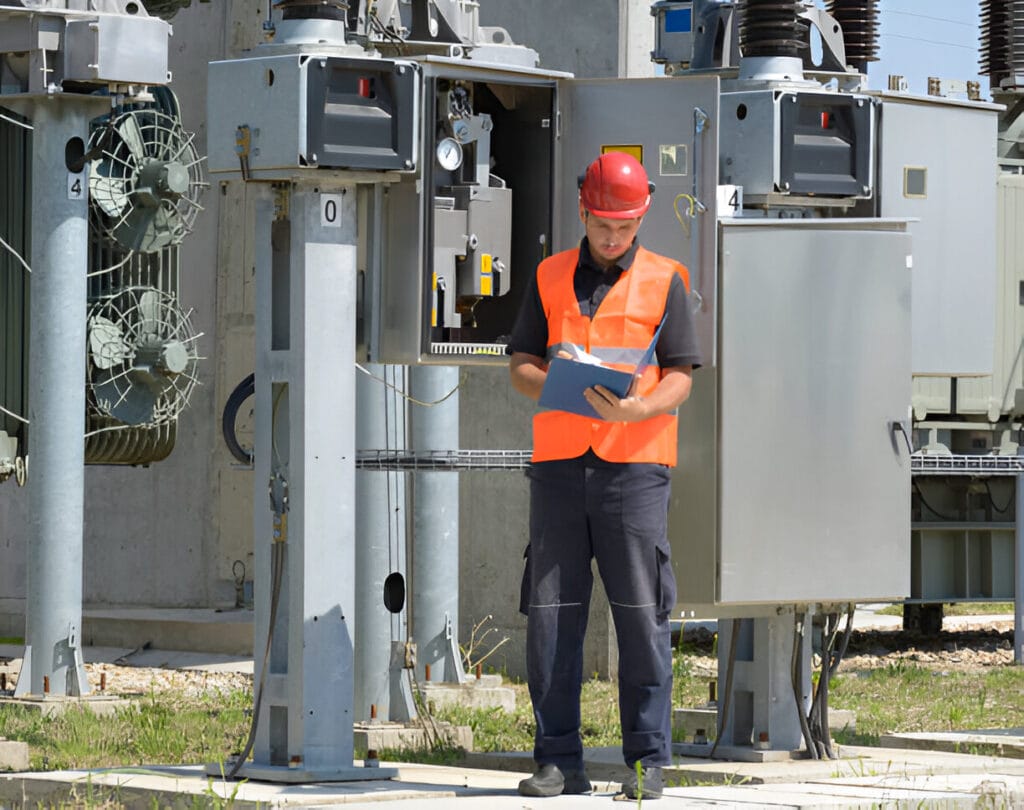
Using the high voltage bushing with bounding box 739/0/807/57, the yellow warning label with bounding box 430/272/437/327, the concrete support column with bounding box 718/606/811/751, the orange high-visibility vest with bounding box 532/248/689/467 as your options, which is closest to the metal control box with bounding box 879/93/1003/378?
the high voltage bushing with bounding box 739/0/807/57

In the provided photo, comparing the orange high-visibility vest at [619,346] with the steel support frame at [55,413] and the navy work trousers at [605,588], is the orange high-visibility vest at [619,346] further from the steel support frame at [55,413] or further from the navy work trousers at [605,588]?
the steel support frame at [55,413]

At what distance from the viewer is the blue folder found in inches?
297

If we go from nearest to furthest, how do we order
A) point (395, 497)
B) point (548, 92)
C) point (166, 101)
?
point (548, 92)
point (395, 497)
point (166, 101)

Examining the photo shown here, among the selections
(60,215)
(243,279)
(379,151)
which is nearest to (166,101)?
(243,279)

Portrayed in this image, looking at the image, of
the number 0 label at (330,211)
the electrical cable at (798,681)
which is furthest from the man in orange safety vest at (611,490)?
the electrical cable at (798,681)

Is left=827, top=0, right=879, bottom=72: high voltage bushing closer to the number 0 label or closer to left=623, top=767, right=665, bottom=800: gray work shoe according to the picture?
the number 0 label

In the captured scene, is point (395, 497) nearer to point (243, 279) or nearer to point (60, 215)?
point (60, 215)

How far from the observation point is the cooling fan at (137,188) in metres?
15.7

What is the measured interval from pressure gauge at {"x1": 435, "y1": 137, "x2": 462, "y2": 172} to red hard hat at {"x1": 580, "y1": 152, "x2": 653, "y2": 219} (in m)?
1.56

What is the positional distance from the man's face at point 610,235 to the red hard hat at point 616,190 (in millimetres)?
25

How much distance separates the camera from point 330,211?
858 centimetres

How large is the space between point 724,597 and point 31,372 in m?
5.50

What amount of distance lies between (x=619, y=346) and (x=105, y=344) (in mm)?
8369

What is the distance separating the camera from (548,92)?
31.7ft
